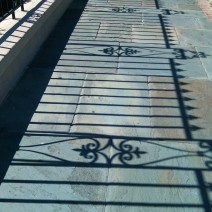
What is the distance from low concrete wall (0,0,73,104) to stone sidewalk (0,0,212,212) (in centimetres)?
16

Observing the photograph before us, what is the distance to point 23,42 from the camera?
16.9 feet

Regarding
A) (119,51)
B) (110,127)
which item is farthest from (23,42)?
(110,127)

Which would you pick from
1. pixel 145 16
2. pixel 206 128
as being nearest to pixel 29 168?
pixel 206 128

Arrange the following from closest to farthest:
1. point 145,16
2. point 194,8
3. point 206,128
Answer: point 206,128
point 145,16
point 194,8

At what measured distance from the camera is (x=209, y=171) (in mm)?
3635

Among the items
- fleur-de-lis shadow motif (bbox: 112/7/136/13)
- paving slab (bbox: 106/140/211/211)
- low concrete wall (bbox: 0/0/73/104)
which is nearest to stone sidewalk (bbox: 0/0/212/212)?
paving slab (bbox: 106/140/211/211)

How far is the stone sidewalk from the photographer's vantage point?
10.8 feet

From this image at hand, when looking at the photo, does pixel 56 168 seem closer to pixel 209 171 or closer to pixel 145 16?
pixel 209 171

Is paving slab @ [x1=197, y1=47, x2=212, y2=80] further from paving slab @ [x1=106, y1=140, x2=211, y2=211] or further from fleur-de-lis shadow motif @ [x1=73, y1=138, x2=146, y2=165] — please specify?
fleur-de-lis shadow motif @ [x1=73, y1=138, x2=146, y2=165]

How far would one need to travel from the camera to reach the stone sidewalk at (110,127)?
10.8ft

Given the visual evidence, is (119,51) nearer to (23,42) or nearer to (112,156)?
(23,42)

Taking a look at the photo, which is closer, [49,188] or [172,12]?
[49,188]

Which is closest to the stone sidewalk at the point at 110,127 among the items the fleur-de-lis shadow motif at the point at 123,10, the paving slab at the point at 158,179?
the paving slab at the point at 158,179

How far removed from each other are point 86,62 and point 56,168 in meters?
2.67
